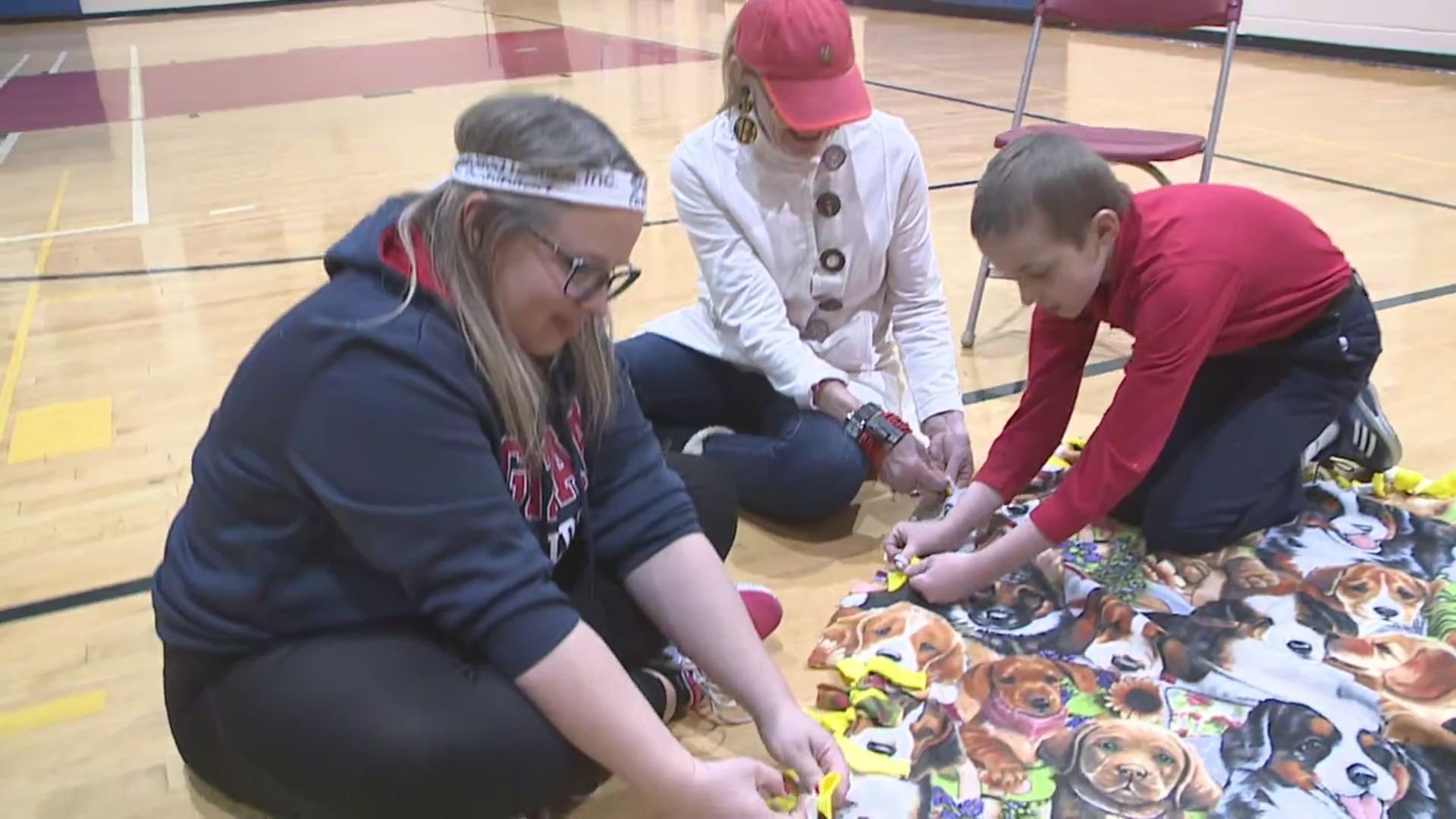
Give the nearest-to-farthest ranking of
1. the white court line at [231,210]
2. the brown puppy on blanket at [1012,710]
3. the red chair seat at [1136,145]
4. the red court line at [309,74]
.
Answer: the brown puppy on blanket at [1012,710] < the red chair seat at [1136,145] < the white court line at [231,210] < the red court line at [309,74]

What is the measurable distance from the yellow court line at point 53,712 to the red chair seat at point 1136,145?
62.0 inches

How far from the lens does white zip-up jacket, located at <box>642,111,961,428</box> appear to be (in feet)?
5.57

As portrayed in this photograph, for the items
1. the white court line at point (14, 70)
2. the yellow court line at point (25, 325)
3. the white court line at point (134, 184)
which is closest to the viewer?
the yellow court line at point (25, 325)

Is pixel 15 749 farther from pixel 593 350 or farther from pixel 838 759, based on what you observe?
pixel 838 759

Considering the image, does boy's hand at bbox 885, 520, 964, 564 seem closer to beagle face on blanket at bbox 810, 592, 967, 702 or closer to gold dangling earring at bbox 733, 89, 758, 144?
beagle face on blanket at bbox 810, 592, 967, 702

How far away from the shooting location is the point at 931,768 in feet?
3.95

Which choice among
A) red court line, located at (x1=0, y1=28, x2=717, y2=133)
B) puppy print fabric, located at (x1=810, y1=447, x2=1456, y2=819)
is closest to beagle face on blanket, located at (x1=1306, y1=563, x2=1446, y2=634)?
puppy print fabric, located at (x1=810, y1=447, x2=1456, y2=819)

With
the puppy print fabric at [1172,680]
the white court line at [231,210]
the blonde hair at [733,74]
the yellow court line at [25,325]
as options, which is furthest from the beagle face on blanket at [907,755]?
the white court line at [231,210]

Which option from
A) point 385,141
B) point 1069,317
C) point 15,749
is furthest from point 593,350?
point 385,141

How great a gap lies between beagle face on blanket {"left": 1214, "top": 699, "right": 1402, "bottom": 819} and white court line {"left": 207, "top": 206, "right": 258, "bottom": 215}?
10.8 feet

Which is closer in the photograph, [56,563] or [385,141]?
[56,563]

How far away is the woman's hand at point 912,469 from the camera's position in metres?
1.62

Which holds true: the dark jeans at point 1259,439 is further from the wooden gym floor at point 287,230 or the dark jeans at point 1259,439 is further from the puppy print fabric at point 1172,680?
the wooden gym floor at point 287,230

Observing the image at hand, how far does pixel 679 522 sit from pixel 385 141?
3.86 meters
